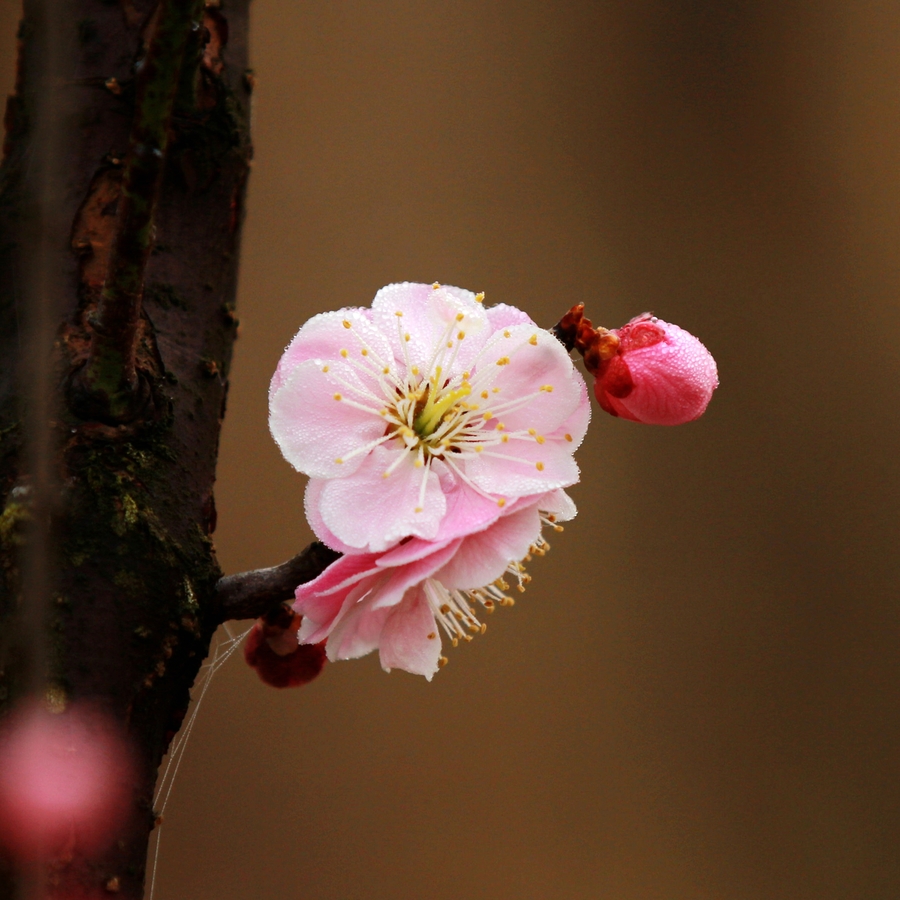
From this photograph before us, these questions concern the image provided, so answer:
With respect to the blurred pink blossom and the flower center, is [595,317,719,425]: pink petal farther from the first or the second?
the blurred pink blossom

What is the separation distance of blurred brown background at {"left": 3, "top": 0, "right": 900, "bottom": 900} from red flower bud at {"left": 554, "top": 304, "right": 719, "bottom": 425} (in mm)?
979

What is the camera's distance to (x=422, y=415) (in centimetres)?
34

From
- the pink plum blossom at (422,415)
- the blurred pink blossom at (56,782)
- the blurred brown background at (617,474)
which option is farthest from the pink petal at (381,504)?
the blurred brown background at (617,474)

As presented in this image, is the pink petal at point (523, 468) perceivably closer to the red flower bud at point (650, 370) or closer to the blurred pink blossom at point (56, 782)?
the red flower bud at point (650, 370)

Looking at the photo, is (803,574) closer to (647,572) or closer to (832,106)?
(647,572)

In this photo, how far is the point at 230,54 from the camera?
17.8 inches

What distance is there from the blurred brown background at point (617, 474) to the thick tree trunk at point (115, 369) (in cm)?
88

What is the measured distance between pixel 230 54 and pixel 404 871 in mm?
1103

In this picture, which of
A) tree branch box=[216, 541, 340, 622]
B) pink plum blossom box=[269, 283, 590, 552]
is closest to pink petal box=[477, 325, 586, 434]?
pink plum blossom box=[269, 283, 590, 552]

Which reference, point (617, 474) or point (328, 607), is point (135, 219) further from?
point (617, 474)

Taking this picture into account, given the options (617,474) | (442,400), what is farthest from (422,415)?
(617,474)

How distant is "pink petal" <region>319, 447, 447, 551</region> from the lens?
30 centimetres

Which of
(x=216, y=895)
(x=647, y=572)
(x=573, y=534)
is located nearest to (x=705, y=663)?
(x=647, y=572)

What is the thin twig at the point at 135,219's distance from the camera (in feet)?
0.91
